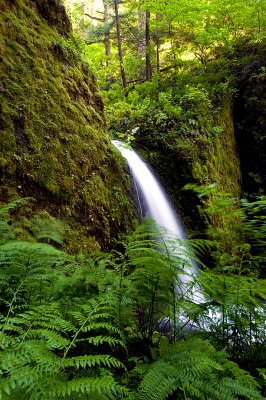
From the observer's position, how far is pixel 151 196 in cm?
705

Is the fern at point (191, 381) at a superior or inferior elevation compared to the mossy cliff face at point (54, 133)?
inferior

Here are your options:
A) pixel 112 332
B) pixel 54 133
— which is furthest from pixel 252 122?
pixel 112 332

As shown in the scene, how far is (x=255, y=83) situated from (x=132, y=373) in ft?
37.6

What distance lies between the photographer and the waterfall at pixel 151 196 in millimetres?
6762

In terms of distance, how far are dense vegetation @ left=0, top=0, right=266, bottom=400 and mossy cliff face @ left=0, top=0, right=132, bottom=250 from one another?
24 mm

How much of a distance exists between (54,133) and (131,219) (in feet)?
6.86

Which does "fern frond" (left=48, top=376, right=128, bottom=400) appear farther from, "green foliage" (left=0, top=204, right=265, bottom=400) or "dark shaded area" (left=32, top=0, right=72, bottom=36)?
"dark shaded area" (left=32, top=0, right=72, bottom=36)

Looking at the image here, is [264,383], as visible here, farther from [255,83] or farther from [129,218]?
[255,83]

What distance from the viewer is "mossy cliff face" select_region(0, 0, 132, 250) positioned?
13.9ft

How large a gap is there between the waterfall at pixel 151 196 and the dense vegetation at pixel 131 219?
25.5 inches

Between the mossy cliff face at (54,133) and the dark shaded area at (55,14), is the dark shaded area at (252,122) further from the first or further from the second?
the dark shaded area at (55,14)

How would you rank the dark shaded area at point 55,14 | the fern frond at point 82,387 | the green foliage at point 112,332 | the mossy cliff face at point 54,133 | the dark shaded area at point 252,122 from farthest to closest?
1. the dark shaded area at point 252,122
2. the dark shaded area at point 55,14
3. the mossy cliff face at point 54,133
4. the green foliage at point 112,332
5. the fern frond at point 82,387

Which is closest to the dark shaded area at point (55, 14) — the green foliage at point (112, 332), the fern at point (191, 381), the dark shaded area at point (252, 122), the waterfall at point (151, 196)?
the waterfall at point (151, 196)

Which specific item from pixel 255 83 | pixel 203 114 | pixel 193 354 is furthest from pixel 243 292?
pixel 255 83
